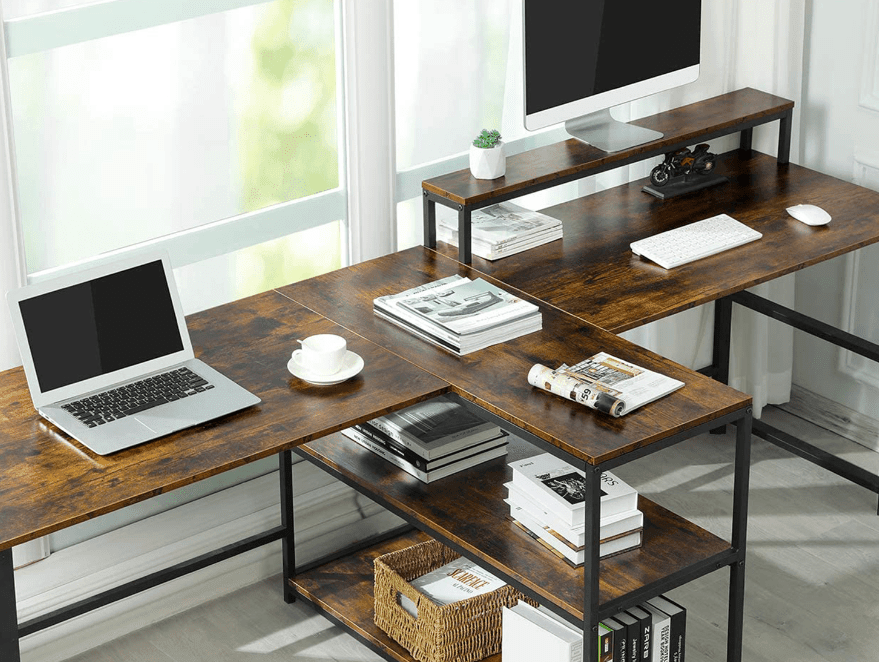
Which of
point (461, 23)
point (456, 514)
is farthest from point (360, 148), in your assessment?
point (456, 514)

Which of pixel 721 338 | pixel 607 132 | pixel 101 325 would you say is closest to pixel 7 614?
pixel 101 325

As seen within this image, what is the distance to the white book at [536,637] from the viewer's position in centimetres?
261

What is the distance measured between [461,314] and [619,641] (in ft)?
2.34

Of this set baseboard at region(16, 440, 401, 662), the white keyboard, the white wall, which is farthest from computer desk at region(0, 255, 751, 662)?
the white wall

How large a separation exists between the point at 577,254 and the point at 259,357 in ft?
2.88

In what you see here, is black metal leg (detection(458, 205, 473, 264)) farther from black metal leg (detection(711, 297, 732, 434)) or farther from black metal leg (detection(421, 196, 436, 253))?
black metal leg (detection(711, 297, 732, 434))

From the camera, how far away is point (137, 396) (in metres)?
2.55

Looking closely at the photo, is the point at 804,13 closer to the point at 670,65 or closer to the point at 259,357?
the point at 670,65

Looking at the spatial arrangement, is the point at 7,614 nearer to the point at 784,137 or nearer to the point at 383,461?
the point at 383,461

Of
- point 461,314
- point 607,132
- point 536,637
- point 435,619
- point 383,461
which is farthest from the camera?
point 607,132

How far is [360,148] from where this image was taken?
333cm

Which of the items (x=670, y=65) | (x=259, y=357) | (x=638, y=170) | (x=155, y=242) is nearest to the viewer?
(x=259, y=357)

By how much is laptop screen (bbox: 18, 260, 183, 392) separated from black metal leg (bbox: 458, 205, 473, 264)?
0.75 meters

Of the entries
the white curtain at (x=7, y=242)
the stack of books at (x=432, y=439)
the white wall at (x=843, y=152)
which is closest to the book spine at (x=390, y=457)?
the stack of books at (x=432, y=439)
